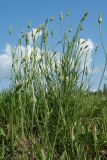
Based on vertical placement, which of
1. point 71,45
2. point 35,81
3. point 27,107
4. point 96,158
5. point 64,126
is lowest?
point 96,158

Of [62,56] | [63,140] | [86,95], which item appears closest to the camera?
[63,140]

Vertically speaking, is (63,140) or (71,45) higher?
(71,45)

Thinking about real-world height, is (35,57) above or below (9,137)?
above

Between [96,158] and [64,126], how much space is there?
1.07ft

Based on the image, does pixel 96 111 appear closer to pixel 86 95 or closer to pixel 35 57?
pixel 86 95

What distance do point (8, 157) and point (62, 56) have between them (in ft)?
3.15

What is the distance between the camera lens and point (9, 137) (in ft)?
10.6

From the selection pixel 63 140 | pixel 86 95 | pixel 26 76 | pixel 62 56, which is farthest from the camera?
pixel 86 95

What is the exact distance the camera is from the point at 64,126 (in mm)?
2859

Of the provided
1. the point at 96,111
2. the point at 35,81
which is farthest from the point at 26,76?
the point at 96,111

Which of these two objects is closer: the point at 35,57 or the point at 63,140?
the point at 63,140

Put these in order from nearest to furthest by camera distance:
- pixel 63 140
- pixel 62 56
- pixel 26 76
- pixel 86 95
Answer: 1. pixel 63 140
2. pixel 26 76
3. pixel 62 56
4. pixel 86 95

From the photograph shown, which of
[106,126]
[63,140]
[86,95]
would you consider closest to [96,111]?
[86,95]

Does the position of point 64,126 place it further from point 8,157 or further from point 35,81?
point 35,81
